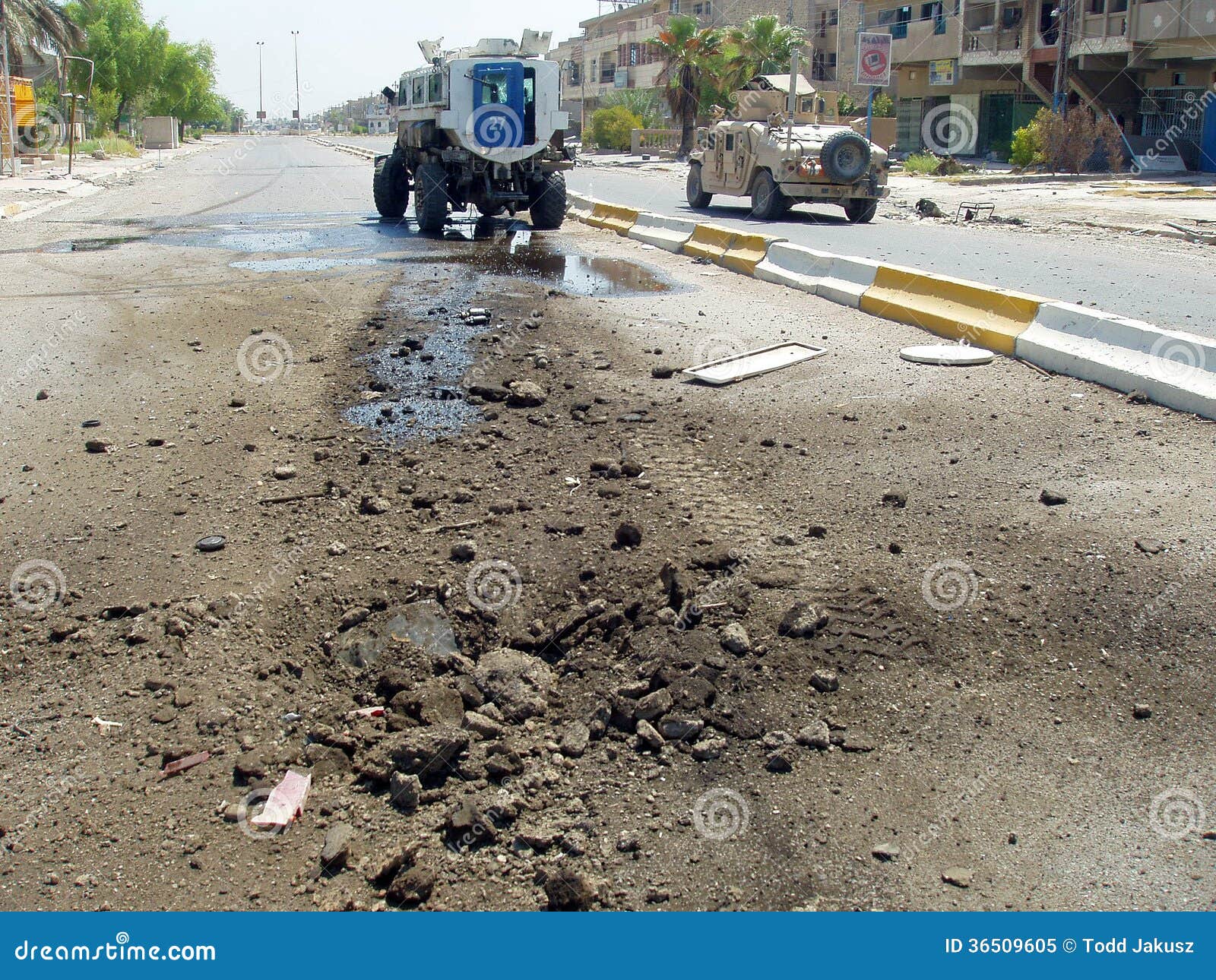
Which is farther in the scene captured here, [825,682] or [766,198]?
[766,198]

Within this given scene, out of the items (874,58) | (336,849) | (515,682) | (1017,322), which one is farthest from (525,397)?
(874,58)

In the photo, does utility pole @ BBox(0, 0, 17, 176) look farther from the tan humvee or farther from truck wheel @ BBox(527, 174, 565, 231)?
the tan humvee

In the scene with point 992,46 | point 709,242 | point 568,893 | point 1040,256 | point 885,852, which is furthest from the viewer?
point 992,46

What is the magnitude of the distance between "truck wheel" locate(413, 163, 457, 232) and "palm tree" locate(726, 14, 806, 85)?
31.1 metres

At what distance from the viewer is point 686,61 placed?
167 feet

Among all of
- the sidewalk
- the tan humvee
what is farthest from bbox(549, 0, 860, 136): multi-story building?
the tan humvee

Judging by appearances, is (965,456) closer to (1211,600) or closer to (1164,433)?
(1164,433)

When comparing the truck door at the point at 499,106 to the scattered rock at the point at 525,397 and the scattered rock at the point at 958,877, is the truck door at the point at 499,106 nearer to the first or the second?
the scattered rock at the point at 525,397

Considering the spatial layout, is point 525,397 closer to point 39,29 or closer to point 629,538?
point 629,538

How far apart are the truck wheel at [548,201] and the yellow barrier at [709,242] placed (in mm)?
3935

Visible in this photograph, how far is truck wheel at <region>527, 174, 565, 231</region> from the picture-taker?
18750 millimetres

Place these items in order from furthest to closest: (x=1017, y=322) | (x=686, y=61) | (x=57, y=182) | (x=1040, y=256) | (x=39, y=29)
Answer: (x=39, y=29), (x=686, y=61), (x=57, y=182), (x=1040, y=256), (x=1017, y=322)

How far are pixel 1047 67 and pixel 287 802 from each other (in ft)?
149

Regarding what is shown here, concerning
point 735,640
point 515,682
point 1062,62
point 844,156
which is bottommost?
point 515,682
